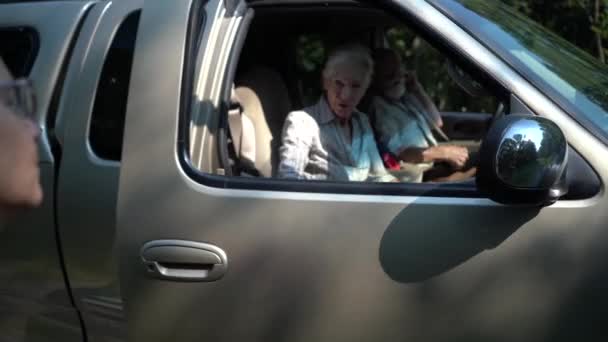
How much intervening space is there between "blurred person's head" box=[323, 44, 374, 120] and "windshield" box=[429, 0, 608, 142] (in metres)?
0.53

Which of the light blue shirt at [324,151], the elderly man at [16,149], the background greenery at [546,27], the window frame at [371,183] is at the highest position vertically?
the elderly man at [16,149]

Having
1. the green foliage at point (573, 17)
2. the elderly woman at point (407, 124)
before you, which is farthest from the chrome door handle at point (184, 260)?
the green foliage at point (573, 17)

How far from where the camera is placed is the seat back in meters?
3.77

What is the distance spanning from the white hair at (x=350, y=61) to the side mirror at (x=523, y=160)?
1.22m

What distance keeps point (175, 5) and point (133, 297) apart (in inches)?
35.0

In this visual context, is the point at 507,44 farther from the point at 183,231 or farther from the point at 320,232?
the point at 183,231

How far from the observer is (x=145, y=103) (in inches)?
118

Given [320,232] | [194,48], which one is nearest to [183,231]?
[320,232]

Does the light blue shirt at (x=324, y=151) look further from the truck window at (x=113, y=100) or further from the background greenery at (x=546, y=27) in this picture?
the background greenery at (x=546, y=27)

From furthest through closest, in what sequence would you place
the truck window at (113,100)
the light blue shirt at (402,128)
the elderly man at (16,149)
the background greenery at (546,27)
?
1. the background greenery at (546,27)
2. the light blue shirt at (402,128)
3. the truck window at (113,100)
4. the elderly man at (16,149)

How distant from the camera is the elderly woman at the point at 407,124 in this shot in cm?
381

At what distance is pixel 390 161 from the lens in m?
3.88

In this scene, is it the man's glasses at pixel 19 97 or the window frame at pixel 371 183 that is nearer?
the man's glasses at pixel 19 97

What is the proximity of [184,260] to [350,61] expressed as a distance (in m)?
1.18
